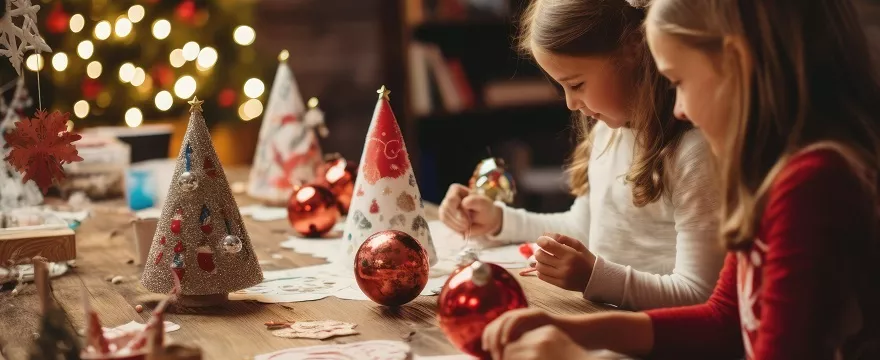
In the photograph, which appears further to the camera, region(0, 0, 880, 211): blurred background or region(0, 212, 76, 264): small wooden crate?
region(0, 0, 880, 211): blurred background

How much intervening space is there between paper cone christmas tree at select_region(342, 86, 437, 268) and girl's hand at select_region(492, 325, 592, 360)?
529 mm

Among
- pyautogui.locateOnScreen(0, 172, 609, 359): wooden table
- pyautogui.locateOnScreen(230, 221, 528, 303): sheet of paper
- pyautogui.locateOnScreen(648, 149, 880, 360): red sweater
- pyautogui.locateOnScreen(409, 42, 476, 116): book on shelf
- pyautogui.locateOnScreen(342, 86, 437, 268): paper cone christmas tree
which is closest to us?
pyautogui.locateOnScreen(648, 149, 880, 360): red sweater

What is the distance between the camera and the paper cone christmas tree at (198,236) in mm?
1302

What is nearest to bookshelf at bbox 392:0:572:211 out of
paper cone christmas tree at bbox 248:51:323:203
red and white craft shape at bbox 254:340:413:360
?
paper cone christmas tree at bbox 248:51:323:203

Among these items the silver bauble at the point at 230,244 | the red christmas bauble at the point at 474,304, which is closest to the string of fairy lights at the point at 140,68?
the silver bauble at the point at 230,244

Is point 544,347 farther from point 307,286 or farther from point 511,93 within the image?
point 511,93

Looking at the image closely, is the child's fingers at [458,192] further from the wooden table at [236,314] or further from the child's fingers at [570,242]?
the child's fingers at [570,242]

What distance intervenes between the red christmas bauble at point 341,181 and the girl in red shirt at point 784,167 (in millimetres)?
1005

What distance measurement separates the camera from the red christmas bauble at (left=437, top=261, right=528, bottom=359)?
3.40 feet

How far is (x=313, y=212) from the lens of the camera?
72.2 inches

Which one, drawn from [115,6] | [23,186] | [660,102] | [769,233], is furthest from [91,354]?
[115,6]

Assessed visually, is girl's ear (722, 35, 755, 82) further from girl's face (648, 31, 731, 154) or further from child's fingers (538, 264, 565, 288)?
child's fingers (538, 264, 565, 288)

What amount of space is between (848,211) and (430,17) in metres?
3.14

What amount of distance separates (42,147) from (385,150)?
480mm
